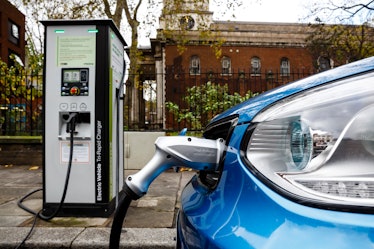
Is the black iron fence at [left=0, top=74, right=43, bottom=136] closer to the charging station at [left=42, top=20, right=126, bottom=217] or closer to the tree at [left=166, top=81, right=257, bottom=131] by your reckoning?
the tree at [left=166, top=81, right=257, bottom=131]

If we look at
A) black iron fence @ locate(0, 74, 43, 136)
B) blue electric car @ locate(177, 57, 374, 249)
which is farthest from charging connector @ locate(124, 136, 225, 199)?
black iron fence @ locate(0, 74, 43, 136)

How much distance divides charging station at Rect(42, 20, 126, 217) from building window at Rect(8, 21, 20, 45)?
2830 cm

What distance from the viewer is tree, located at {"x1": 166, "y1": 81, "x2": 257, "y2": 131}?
25.1ft

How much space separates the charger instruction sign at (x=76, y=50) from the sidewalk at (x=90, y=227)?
1675 mm

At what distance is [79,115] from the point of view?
3.32 metres

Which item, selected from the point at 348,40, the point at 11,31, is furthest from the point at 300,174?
the point at 11,31

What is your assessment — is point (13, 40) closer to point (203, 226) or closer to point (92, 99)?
point (92, 99)

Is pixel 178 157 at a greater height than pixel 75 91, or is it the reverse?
pixel 75 91

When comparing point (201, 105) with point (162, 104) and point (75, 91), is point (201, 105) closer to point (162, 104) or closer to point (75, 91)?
point (162, 104)

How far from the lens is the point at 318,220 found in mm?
794

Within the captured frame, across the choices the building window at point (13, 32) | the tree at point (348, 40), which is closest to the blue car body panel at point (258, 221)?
the tree at point (348, 40)

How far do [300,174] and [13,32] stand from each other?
32.7 metres

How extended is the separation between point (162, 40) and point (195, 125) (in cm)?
2345

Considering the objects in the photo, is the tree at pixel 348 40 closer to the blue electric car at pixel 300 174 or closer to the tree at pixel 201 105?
the tree at pixel 201 105
